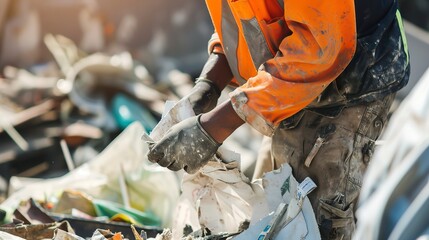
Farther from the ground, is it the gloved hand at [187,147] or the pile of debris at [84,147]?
Answer: the gloved hand at [187,147]

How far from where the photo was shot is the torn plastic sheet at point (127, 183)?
4484 millimetres

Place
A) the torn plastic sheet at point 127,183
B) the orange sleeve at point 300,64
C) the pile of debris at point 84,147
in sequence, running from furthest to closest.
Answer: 1. the torn plastic sheet at point 127,183
2. the pile of debris at point 84,147
3. the orange sleeve at point 300,64

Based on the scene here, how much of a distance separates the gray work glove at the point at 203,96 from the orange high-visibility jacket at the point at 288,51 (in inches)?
15.3

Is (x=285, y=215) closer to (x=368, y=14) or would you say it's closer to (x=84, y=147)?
(x=368, y=14)

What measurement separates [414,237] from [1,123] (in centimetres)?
458

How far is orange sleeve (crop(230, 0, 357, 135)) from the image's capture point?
295 cm

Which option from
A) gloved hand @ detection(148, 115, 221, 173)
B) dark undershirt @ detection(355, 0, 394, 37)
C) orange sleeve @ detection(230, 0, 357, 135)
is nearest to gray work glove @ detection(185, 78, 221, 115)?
gloved hand @ detection(148, 115, 221, 173)

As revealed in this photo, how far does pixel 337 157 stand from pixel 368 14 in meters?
0.52

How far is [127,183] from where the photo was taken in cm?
464

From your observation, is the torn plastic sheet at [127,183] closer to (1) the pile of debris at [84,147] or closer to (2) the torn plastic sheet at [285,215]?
(1) the pile of debris at [84,147]

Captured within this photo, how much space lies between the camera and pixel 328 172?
3.29 m

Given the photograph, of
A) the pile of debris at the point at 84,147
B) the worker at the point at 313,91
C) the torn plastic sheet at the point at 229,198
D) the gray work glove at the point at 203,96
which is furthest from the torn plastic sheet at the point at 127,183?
the worker at the point at 313,91

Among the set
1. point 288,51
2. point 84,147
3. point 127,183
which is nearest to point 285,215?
point 288,51

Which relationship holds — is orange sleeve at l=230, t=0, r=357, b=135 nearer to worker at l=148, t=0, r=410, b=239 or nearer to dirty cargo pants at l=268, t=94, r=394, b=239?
worker at l=148, t=0, r=410, b=239
